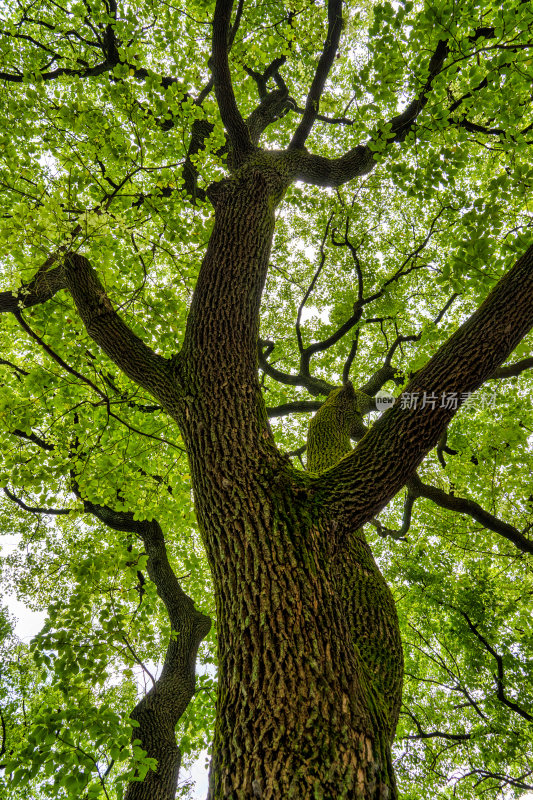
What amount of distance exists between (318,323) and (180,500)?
6622 millimetres

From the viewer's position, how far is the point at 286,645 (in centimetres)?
171

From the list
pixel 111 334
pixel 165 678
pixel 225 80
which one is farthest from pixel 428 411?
pixel 165 678

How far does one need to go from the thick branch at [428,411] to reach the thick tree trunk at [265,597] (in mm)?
252

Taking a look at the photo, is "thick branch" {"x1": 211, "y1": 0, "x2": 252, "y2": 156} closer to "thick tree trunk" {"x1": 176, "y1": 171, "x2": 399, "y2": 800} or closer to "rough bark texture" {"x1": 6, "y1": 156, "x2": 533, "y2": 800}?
"rough bark texture" {"x1": 6, "y1": 156, "x2": 533, "y2": 800}

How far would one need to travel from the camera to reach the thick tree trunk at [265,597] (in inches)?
57.2

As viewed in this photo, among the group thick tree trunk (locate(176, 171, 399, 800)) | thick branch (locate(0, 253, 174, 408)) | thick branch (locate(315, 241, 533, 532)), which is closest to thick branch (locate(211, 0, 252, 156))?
thick tree trunk (locate(176, 171, 399, 800))

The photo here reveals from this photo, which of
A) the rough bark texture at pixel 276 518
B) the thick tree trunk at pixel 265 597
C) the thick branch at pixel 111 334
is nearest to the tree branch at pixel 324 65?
the rough bark texture at pixel 276 518

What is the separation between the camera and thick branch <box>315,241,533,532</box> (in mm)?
2445

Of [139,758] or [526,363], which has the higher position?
[526,363]

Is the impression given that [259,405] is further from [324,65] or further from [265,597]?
[324,65]

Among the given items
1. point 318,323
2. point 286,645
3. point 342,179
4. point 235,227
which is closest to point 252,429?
point 286,645

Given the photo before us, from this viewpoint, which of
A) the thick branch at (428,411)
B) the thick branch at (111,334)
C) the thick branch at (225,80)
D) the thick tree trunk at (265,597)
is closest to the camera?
the thick tree trunk at (265,597)

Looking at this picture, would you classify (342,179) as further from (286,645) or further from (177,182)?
(286,645)

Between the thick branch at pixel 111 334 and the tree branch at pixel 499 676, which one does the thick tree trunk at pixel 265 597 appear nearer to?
the thick branch at pixel 111 334
